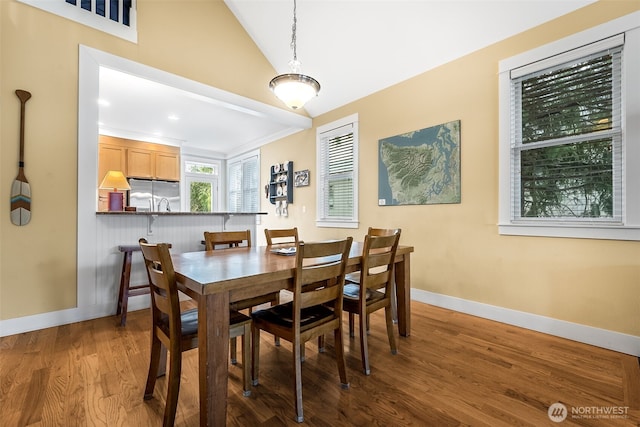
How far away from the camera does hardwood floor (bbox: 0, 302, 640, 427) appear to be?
1.50 metres

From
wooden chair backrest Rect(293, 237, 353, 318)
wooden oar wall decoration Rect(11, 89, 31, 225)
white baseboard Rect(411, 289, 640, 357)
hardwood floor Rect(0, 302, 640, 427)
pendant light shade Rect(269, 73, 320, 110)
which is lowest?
hardwood floor Rect(0, 302, 640, 427)

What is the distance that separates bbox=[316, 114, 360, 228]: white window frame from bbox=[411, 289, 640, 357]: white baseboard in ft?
5.17

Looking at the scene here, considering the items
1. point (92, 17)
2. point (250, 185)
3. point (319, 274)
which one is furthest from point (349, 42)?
point (250, 185)

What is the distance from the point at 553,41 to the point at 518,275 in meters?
2.13

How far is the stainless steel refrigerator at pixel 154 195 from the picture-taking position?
5859mm

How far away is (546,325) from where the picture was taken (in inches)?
101

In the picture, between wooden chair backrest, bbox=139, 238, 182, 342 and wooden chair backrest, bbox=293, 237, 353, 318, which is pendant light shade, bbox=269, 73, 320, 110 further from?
wooden chair backrest, bbox=139, 238, 182, 342

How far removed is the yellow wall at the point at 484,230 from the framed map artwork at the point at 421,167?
0.28ft

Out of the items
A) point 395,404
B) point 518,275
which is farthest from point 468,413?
point 518,275

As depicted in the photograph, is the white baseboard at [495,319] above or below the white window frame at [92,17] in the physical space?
below

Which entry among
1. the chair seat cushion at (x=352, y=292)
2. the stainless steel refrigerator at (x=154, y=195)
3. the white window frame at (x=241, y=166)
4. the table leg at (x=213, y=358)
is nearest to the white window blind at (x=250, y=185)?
the white window frame at (x=241, y=166)

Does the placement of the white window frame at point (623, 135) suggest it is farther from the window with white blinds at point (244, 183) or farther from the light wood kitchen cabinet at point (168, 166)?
the light wood kitchen cabinet at point (168, 166)

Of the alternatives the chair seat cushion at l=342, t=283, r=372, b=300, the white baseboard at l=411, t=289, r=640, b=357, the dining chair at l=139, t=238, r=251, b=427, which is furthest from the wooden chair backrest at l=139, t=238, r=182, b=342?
the white baseboard at l=411, t=289, r=640, b=357

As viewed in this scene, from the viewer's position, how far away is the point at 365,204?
417 centimetres
